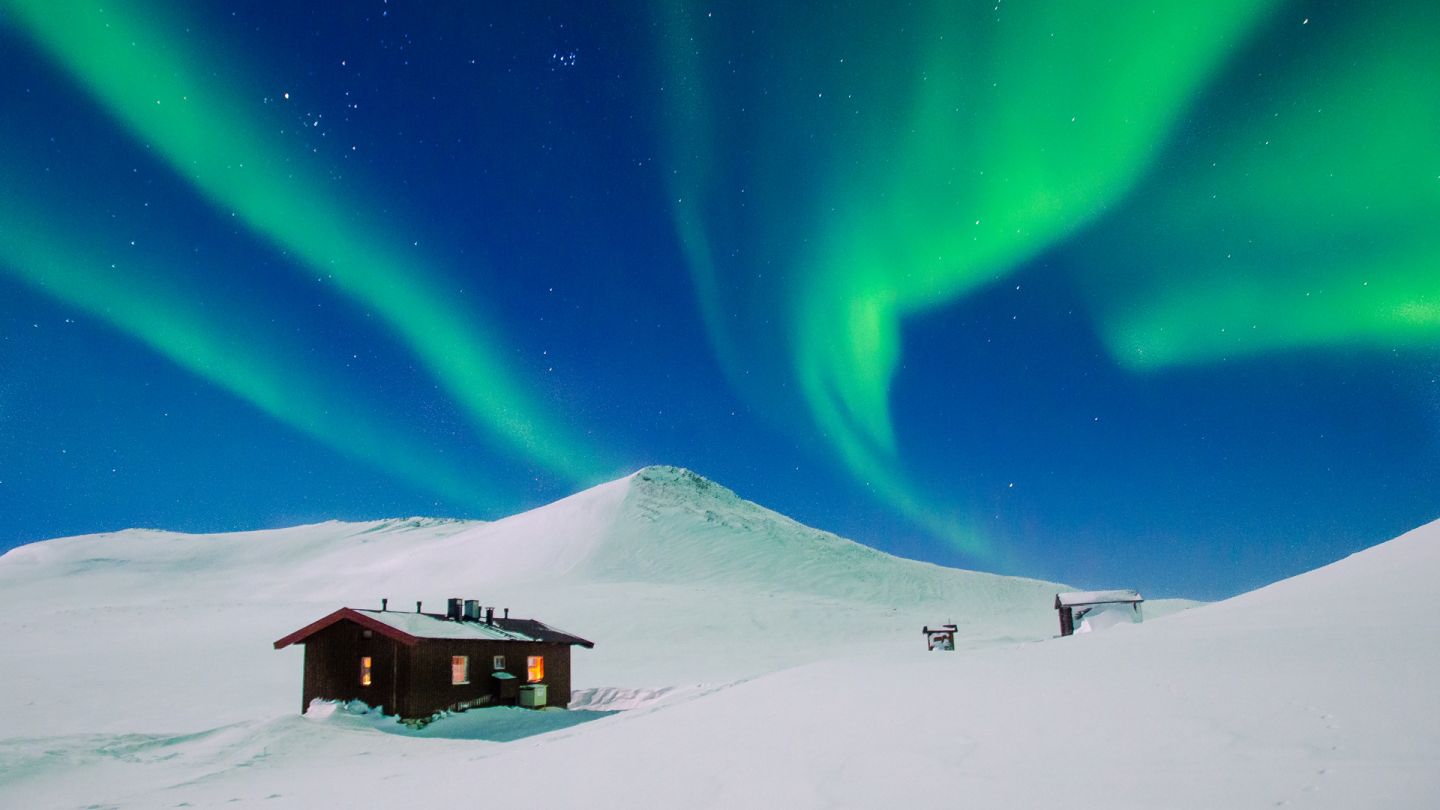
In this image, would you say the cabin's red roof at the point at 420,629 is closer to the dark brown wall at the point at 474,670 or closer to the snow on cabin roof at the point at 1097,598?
the dark brown wall at the point at 474,670

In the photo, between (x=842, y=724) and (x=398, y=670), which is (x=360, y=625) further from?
(x=842, y=724)

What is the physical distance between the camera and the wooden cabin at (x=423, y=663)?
82.6 ft

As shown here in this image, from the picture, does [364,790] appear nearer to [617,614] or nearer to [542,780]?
[542,780]

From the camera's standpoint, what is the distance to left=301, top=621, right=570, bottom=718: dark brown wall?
2502cm

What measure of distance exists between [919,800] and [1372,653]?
23.5 feet

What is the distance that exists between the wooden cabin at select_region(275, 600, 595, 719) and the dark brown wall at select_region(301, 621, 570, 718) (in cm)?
3

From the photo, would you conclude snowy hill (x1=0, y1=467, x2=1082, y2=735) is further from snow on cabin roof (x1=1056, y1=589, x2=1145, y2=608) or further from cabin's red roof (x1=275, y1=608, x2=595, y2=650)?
snow on cabin roof (x1=1056, y1=589, x2=1145, y2=608)

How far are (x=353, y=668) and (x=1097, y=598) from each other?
114 ft

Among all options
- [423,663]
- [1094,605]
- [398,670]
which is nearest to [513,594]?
[423,663]

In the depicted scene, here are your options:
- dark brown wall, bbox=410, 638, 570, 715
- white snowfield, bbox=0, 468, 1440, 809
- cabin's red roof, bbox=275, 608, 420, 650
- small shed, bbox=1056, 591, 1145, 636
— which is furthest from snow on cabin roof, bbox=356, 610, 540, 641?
small shed, bbox=1056, 591, 1145, 636

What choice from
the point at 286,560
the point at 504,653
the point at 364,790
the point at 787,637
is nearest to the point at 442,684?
the point at 504,653

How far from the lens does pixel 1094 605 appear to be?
4050 cm

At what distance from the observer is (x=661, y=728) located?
39.7 feet

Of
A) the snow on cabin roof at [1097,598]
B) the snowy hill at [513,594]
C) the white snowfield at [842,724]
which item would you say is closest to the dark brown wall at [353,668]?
the white snowfield at [842,724]
